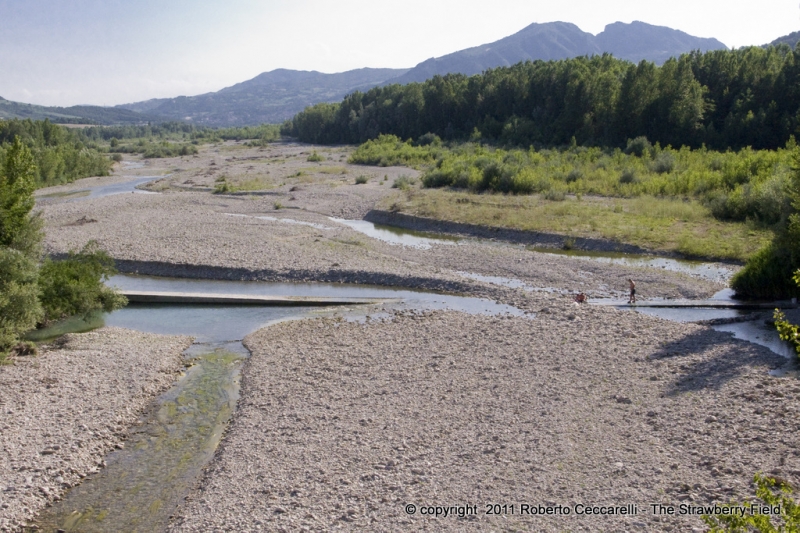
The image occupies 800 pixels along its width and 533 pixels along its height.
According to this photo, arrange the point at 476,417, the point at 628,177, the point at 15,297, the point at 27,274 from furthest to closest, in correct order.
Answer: the point at 628,177 < the point at 27,274 < the point at 15,297 < the point at 476,417

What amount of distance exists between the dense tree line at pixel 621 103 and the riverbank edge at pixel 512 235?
39.1 metres

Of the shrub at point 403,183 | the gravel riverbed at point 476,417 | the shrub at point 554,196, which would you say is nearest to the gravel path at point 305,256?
the gravel riverbed at point 476,417

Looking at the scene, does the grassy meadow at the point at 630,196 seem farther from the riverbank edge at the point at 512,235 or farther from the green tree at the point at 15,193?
the green tree at the point at 15,193

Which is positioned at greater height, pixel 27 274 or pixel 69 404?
pixel 27 274

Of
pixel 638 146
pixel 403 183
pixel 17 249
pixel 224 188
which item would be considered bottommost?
pixel 17 249

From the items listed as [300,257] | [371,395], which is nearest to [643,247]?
[300,257]

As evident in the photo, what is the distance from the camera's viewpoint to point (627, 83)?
246 ft

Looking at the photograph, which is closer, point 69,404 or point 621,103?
point 69,404

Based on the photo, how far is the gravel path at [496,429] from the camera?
11344 millimetres

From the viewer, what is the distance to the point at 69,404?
15.8 m

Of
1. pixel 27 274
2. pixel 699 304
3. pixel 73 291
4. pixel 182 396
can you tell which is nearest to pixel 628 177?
pixel 699 304

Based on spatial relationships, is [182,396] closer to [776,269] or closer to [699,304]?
[699,304]

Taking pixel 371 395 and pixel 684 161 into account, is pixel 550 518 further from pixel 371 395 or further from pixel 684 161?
pixel 684 161

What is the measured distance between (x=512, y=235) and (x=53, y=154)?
57.6 metres
